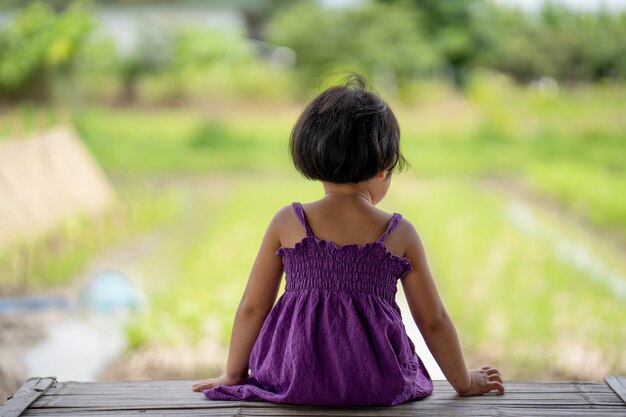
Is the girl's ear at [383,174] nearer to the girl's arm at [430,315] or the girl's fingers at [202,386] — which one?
the girl's arm at [430,315]

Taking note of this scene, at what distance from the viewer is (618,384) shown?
1316mm

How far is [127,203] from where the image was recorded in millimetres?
7730

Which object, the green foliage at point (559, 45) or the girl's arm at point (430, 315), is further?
the green foliage at point (559, 45)

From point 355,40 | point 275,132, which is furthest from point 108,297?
point 355,40

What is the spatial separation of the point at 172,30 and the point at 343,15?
1638mm

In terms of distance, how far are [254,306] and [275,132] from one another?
8.11 m

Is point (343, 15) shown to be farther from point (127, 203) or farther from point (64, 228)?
point (64, 228)

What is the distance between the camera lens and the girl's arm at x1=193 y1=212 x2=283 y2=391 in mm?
1264

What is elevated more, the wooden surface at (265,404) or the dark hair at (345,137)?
the dark hair at (345,137)

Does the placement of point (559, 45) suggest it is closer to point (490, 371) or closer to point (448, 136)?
point (448, 136)

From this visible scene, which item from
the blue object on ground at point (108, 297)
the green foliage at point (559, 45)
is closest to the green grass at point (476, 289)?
the blue object on ground at point (108, 297)

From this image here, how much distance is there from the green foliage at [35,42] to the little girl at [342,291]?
24.5ft

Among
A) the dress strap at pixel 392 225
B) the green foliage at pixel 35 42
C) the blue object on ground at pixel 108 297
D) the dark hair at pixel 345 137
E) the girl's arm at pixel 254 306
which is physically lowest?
the girl's arm at pixel 254 306

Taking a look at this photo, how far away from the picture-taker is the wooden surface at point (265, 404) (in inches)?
47.0
